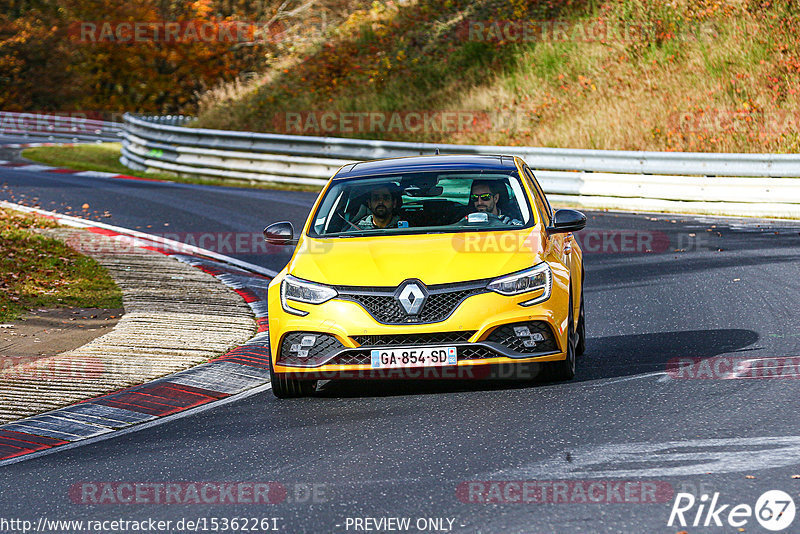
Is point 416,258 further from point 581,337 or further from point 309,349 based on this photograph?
point 581,337

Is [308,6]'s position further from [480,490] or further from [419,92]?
[480,490]

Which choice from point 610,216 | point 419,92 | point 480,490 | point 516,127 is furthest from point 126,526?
point 419,92

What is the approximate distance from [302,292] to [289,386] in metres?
0.70

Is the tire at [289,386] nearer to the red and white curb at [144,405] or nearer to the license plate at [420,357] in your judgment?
the red and white curb at [144,405]

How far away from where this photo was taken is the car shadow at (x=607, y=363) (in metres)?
8.17

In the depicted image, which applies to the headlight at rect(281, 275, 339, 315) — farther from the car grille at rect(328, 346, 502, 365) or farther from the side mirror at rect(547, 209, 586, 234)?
the side mirror at rect(547, 209, 586, 234)

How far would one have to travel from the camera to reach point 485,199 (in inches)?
350

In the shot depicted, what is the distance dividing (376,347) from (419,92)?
2654 centimetres

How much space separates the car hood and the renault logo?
0.21ft

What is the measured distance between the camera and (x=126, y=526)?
18.1 ft

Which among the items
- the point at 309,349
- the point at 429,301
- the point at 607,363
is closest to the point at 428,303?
the point at 429,301

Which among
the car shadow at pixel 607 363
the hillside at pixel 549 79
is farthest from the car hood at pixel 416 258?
the hillside at pixel 549 79

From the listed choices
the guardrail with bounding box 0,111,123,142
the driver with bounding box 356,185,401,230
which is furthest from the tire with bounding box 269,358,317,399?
the guardrail with bounding box 0,111,123,142

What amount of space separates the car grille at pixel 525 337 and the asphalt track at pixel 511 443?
333 millimetres
